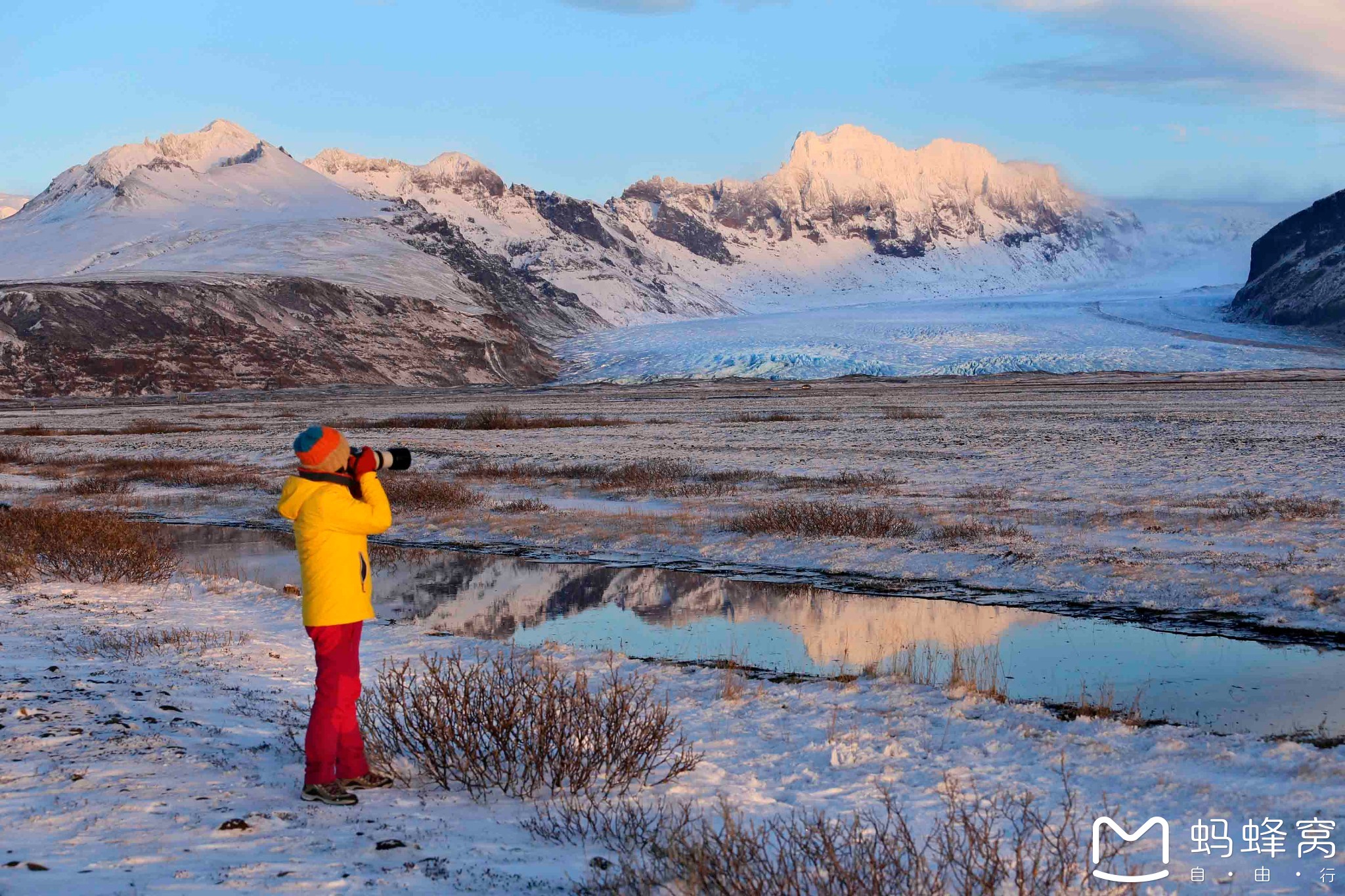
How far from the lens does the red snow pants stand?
20.8ft

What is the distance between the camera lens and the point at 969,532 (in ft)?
56.0

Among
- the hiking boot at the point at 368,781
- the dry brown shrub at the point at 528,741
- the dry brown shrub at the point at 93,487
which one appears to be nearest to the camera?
the hiking boot at the point at 368,781

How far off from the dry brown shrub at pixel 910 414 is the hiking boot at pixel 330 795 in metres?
39.3

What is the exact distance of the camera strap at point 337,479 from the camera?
638cm

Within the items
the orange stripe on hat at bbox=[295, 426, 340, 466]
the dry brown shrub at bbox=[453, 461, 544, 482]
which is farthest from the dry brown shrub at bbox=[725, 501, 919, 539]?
the orange stripe on hat at bbox=[295, 426, 340, 466]

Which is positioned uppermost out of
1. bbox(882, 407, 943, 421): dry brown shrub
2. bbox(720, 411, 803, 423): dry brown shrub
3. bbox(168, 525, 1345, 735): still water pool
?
bbox(882, 407, 943, 421): dry brown shrub

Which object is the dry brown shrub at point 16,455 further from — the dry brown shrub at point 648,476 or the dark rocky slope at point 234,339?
the dark rocky slope at point 234,339

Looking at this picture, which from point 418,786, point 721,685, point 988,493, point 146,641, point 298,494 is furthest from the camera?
→ point 988,493

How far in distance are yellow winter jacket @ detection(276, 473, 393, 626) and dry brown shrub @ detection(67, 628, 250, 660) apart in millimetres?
4477

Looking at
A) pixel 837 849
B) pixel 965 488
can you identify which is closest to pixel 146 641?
pixel 837 849

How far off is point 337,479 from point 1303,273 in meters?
170

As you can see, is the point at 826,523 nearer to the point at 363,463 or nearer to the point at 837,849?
the point at 363,463

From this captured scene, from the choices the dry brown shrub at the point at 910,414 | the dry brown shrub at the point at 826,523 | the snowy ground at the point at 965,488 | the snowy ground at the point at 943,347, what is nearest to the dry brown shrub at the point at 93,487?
the snowy ground at the point at 965,488

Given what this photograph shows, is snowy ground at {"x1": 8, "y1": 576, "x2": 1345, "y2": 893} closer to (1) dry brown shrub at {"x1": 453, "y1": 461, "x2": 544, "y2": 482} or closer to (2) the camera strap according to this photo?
(2) the camera strap
